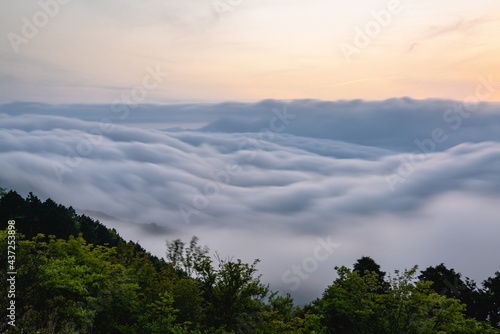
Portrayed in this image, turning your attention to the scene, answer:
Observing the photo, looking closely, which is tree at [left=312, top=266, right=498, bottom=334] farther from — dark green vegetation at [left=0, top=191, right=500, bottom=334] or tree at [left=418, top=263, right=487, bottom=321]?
tree at [left=418, top=263, right=487, bottom=321]

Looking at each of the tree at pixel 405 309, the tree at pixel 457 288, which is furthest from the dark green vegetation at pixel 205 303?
the tree at pixel 457 288

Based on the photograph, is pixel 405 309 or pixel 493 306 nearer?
pixel 405 309

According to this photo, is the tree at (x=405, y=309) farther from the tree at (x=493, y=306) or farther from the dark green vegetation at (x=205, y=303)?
the tree at (x=493, y=306)

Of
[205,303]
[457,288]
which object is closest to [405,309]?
[205,303]

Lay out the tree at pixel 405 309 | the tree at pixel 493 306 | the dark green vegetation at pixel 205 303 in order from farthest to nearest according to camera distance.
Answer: the tree at pixel 493 306 < the tree at pixel 405 309 < the dark green vegetation at pixel 205 303

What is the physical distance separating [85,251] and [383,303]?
2291 centimetres

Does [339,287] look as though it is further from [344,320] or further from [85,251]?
[85,251]

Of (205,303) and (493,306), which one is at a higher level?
(493,306)

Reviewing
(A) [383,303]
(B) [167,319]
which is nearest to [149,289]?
(B) [167,319]

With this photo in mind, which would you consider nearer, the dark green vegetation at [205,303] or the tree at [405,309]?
the dark green vegetation at [205,303]

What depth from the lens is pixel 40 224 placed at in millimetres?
61156

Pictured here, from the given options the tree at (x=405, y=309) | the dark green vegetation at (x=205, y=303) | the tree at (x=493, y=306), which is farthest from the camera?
the tree at (x=493, y=306)

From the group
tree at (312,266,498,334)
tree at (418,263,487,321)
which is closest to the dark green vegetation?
tree at (312,266,498,334)

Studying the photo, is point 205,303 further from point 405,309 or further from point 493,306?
point 493,306
